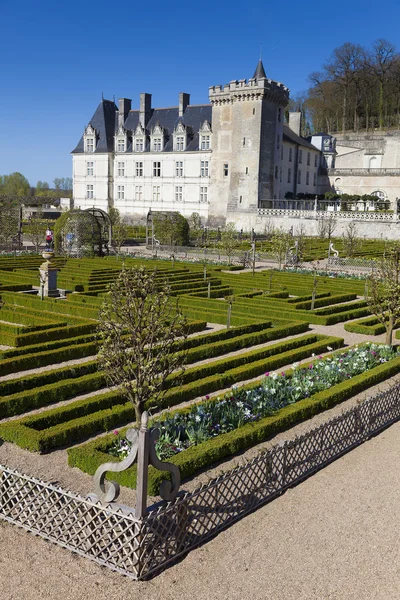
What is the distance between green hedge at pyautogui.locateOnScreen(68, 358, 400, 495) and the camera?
26.5 ft

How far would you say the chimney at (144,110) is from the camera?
6053 cm

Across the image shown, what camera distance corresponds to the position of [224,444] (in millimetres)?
8891

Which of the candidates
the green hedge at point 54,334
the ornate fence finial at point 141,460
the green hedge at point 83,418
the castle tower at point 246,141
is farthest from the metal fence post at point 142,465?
the castle tower at point 246,141

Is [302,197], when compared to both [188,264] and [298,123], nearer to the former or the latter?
[298,123]

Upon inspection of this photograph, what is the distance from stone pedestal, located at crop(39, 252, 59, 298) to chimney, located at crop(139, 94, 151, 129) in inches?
1676

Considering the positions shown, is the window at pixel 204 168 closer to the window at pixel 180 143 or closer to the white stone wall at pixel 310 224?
the window at pixel 180 143

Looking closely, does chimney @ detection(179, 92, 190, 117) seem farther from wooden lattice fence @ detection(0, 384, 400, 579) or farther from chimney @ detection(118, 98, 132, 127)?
wooden lattice fence @ detection(0, 384, 400, 579)

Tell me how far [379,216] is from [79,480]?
4434 cm

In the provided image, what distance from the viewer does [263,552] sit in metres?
6.58

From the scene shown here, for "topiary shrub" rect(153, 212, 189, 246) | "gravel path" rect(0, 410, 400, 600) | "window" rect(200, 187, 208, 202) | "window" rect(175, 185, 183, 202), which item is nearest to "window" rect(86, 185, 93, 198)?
"window" rect(175, 185, 183, 202)

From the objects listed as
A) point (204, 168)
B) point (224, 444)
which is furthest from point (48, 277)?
point (204, 168)

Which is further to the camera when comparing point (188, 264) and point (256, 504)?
Result: point (188, 264)

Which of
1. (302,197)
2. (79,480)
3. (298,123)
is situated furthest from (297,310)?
(298,123)

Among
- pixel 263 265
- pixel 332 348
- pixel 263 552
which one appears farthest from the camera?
pixel 263 265
